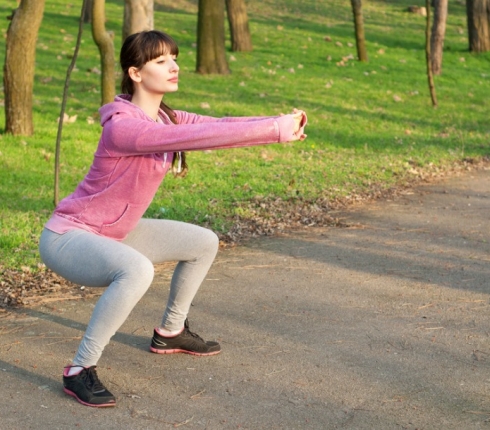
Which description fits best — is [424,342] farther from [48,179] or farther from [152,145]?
[48,179]

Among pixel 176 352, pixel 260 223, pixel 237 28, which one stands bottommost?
pixel 260 223

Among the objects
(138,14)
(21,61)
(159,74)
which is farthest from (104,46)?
(159,74)

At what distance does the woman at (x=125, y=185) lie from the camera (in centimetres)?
388

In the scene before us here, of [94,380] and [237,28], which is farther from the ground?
[237,28]

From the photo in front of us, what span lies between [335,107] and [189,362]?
10564 millimetres

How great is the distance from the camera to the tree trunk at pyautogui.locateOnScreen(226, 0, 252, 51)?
64.0 ft

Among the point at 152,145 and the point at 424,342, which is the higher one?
the point at 152,145

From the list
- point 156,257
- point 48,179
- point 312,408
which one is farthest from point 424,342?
point 48,179

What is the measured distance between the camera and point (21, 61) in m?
10.2

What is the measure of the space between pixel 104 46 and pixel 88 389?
25.0ft

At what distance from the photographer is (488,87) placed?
18.2 metres

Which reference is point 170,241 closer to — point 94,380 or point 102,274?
point 102,274

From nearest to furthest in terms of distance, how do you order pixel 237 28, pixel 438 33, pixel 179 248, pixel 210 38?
pixel 179 248, pixel 210 38, pixel 438 33, pixel 237 28

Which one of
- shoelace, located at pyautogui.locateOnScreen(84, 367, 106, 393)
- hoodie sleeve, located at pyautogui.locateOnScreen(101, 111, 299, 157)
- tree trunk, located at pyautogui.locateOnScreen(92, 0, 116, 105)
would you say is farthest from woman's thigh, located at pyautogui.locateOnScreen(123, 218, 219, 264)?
tree trunk, located at pyautogui.locateOnScreen(92, 0, 116, 105)
